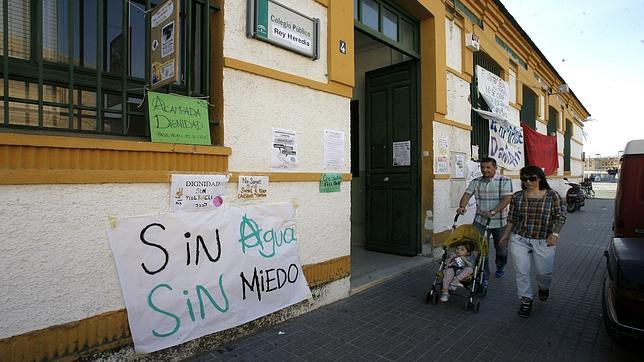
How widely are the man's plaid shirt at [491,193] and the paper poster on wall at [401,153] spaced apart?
148 cm

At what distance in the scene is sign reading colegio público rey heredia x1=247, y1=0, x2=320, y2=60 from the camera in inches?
142

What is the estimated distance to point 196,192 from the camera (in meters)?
3.23

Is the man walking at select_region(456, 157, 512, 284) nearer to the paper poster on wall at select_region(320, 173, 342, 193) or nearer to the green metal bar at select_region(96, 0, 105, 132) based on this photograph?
the paper poster on wall at select_region(320, 173, 342, 193)

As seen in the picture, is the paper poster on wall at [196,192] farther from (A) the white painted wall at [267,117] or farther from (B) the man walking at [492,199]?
(B) the man walking at [492,199]

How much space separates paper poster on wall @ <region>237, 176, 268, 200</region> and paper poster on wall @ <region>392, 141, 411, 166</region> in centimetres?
366

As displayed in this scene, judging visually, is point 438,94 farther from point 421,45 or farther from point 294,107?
point 294,107

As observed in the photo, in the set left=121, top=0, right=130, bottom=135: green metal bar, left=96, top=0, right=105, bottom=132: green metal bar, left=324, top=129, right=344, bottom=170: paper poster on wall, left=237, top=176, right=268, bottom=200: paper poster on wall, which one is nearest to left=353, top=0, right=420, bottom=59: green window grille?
left=324, top=129, right=344, bottom=170: paper poster on wall

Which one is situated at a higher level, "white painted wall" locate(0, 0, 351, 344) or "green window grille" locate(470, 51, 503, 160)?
"green window grille" locate(470, 51, 503, 160)

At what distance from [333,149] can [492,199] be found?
2.46 meters

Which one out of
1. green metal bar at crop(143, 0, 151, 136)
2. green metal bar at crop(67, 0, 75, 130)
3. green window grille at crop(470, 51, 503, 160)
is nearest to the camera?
green metal bar at crop(67, 0, 75, 130)

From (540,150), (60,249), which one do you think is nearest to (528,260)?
(60,249)

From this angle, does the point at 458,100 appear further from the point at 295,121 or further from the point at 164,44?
the point at 164,44

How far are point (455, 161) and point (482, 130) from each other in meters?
2.05

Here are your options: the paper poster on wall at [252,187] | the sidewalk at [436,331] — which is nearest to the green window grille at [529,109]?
the sidewalk at [436,331]
